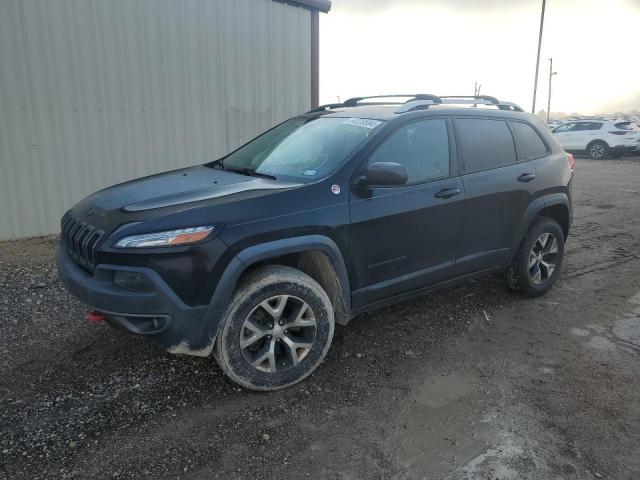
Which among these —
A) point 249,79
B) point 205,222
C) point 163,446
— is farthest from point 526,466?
point 249,79

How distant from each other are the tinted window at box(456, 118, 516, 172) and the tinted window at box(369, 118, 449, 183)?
0.68 ft

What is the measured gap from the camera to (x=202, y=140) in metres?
7.73

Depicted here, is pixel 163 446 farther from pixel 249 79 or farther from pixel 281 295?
pixel 249 79

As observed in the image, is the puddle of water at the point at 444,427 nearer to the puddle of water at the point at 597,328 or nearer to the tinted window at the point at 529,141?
the puddle of water at the point at 597,328

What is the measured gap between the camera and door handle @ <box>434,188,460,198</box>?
11.9ft

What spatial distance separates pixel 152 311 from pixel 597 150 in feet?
71.1

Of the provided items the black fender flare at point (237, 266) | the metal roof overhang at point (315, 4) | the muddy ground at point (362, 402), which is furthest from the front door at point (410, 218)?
the metal roof overhang at point (315, 4)

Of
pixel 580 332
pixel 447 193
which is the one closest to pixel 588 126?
pixel 580 332

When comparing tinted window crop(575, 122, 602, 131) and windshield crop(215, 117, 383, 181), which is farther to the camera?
tinted window crop(575, 122, 602, 131)

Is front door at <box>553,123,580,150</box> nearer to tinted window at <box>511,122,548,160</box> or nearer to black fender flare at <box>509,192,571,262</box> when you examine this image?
tinted window at <box>511,122,548,160</box>

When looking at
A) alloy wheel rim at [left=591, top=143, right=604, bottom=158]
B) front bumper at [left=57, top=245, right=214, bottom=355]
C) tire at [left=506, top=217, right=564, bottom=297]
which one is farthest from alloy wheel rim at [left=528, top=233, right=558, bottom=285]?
alloy wheel rim at [left=591, top=143, right=604, bottom=158]

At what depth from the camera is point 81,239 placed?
297cm

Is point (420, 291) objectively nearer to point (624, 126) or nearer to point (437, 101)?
point (437, 101)

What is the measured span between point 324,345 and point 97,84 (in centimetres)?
528
